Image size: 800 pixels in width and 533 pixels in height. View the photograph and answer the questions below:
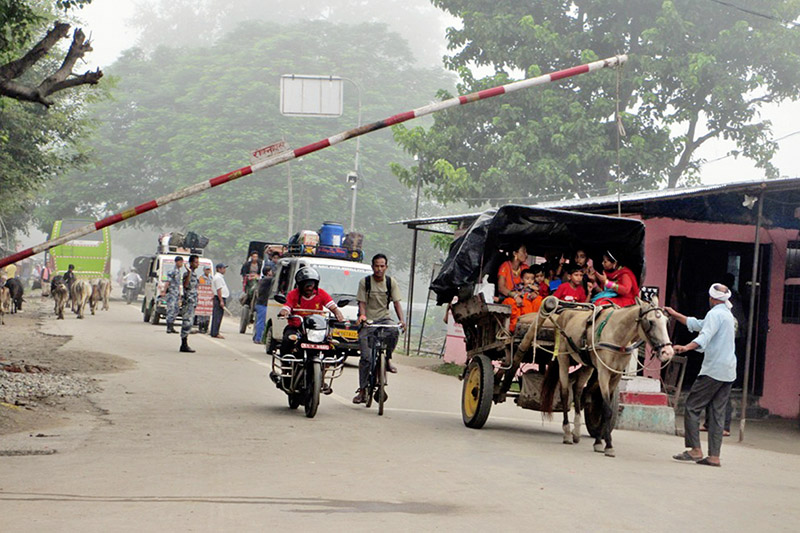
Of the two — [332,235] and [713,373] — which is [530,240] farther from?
[332,235]

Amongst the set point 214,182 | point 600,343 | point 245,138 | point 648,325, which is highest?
point 245,138

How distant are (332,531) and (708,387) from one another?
6.05 meters

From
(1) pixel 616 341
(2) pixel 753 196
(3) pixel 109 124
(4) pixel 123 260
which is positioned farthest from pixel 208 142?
(4) pixel 123 260

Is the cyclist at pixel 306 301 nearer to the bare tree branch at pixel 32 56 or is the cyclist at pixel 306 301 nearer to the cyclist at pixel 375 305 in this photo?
the cyclist at pixel 375 305

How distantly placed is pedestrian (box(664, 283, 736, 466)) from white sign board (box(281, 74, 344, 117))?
23565mm

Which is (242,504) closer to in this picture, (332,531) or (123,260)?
(332,531)

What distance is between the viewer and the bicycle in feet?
44.5

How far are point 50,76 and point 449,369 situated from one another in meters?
13.7

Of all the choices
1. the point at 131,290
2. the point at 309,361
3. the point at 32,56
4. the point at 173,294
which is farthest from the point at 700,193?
the point at 131,290

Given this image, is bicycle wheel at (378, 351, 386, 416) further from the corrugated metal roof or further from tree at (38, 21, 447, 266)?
tree at (38, 21, 447, 266)

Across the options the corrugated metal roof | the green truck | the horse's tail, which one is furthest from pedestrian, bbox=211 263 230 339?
the green truck

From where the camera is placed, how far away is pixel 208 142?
56531mm

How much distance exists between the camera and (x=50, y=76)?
37.1 ft

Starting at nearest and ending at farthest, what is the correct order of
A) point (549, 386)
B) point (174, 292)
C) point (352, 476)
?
point (352, 476) < point (549, 386) < point (174, 292)
